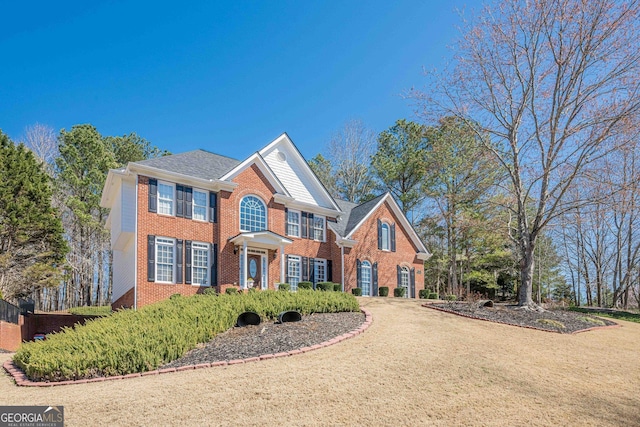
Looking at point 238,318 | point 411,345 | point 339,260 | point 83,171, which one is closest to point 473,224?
point 339,260

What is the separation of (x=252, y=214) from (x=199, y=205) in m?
2.54

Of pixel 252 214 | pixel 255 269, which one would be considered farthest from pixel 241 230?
pixel 255 269

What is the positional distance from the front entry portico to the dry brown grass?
970 cm

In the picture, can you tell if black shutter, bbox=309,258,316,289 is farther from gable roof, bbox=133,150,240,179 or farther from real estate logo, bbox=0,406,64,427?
real estate logo, bbox=0,406,64,427

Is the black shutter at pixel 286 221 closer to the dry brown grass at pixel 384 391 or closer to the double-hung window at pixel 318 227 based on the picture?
the double-hung window at pixel 318 227

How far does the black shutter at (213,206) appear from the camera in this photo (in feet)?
60.4

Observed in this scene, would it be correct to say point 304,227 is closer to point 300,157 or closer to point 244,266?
point 300,157

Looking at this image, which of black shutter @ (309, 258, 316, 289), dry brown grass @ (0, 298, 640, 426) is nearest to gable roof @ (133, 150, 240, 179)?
black shutter @ (309, 258, 316, 289)

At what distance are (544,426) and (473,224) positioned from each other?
42.1 feet

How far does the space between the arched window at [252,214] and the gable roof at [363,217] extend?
4393mm

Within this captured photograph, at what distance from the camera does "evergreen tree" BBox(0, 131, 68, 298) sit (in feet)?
69.2

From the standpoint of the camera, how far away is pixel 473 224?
17.6 m

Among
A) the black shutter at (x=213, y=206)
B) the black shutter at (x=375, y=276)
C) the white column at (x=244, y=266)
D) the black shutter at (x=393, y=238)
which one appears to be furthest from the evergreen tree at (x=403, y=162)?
the black shutter at (x=213, y=206)

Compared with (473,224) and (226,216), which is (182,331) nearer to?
(226,216)
